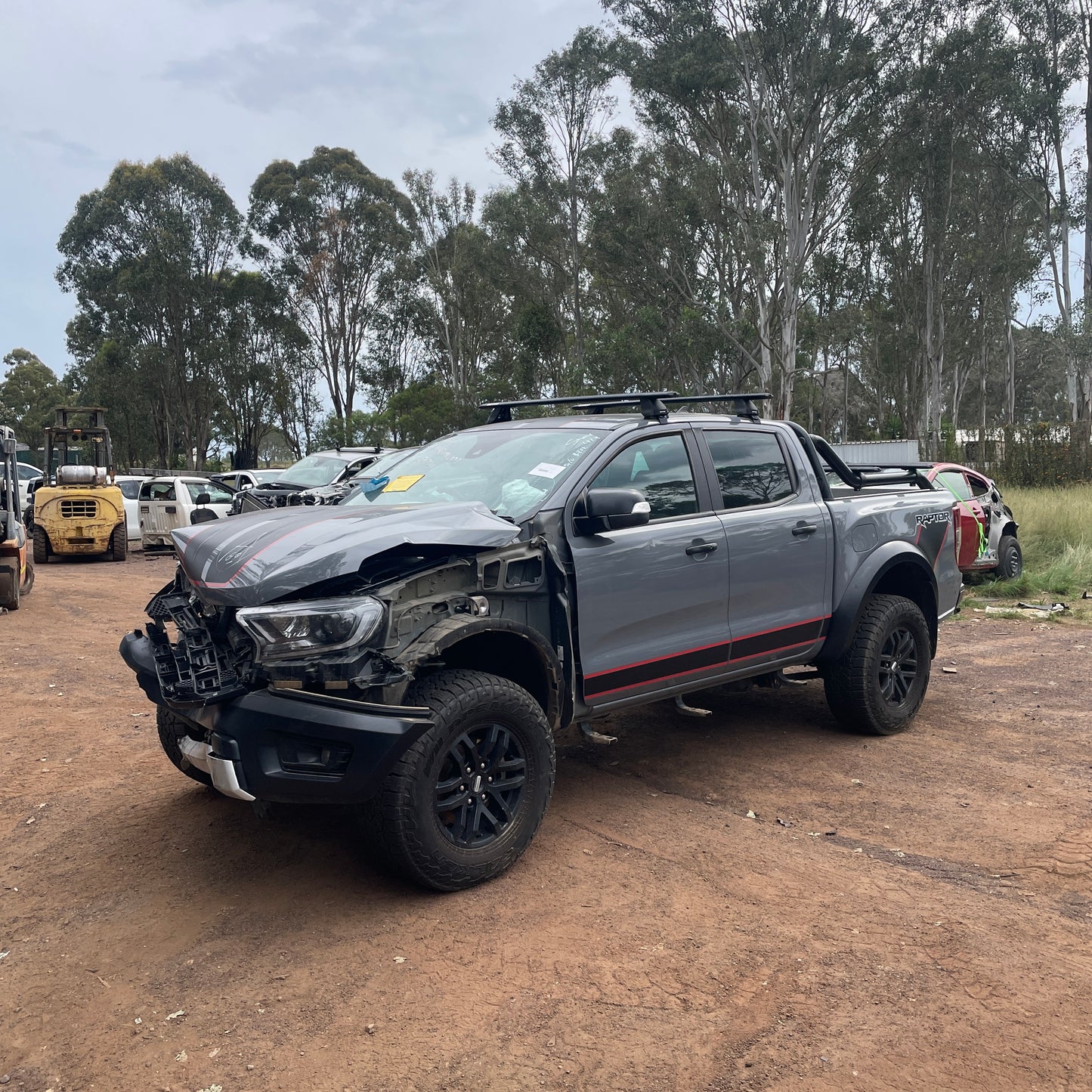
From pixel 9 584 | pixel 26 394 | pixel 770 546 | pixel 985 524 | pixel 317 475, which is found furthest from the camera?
pixel 26 394

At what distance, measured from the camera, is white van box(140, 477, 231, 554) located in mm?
18797

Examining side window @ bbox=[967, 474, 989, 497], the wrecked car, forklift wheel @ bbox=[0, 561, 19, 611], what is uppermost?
the wrecked car

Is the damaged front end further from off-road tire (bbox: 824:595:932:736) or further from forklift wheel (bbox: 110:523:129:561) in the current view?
forklift wheel (bbox: 110:523:129:561)

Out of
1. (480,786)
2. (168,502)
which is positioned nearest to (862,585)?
(480,786)

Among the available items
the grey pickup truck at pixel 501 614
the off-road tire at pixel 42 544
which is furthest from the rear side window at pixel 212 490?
the grey pickup truck at pixel 501 614

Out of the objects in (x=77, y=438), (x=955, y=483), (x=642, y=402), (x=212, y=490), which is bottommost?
(x=955, y=483)

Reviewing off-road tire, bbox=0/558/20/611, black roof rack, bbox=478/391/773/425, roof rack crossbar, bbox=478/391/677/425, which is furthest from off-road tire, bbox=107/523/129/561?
roof rack crossbar, bbox=478/391/677/425

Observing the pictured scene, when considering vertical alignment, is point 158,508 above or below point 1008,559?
above

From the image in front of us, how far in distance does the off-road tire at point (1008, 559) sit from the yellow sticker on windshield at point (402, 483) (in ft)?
30.7

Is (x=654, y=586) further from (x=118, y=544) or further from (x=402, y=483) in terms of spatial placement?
(x=118, y=544)

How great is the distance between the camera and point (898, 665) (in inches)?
236

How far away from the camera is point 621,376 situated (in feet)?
109

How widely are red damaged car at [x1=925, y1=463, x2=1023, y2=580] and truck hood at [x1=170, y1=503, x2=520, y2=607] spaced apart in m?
8.52

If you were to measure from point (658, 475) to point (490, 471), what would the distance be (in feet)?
2.71
